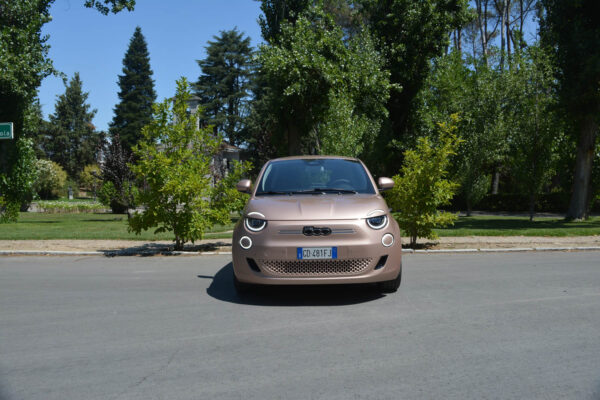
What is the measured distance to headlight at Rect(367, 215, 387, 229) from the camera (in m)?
6.24

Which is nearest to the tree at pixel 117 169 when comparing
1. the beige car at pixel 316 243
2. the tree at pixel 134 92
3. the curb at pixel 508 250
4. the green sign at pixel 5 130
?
the green sign at pixel 5 130

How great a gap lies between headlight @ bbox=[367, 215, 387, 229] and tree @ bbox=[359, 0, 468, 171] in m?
25.0

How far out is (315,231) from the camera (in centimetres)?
604

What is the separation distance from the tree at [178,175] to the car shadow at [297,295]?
365cm

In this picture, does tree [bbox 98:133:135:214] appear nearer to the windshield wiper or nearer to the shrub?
the shrub

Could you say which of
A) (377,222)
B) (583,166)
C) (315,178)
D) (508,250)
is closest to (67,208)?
(583,166)

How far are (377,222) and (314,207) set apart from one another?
2.53 ft

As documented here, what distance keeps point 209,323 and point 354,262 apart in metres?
1.79

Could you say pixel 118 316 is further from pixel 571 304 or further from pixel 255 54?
pixel 255 54

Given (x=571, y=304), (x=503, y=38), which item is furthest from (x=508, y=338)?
(x=503, y=38)

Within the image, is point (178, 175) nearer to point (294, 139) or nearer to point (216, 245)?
point (216, 245)

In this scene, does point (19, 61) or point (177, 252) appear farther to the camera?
point (19, 61)

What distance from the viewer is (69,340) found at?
4.75 meters

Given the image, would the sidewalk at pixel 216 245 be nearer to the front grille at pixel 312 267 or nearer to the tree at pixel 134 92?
the front grille at pixel 312 267
